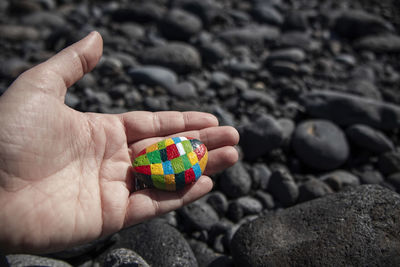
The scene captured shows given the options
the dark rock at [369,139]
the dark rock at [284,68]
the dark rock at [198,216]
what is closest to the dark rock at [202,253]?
the dark rock at [198,216]

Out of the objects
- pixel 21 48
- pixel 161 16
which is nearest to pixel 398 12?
pixel 161 16

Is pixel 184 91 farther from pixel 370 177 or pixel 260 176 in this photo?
pixel 370 177

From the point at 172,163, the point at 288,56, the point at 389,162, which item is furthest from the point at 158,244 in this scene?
the point at 288,56

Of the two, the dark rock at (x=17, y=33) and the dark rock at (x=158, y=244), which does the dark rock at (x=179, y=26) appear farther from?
the dark rock at (x=158, y=244)

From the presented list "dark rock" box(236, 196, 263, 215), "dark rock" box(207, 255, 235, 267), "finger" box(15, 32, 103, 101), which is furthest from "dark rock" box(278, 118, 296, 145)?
"finger" box(15, 32, 103, 101)

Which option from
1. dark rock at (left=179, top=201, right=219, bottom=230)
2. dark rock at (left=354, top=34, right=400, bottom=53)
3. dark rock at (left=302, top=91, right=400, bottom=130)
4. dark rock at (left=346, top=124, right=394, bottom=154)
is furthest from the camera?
dark rock at (left=354, top=34, right=400, bottom=53)

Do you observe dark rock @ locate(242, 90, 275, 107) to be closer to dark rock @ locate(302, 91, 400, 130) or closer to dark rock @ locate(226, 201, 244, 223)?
dark rock @ locate(302, 91, 400, 130)
